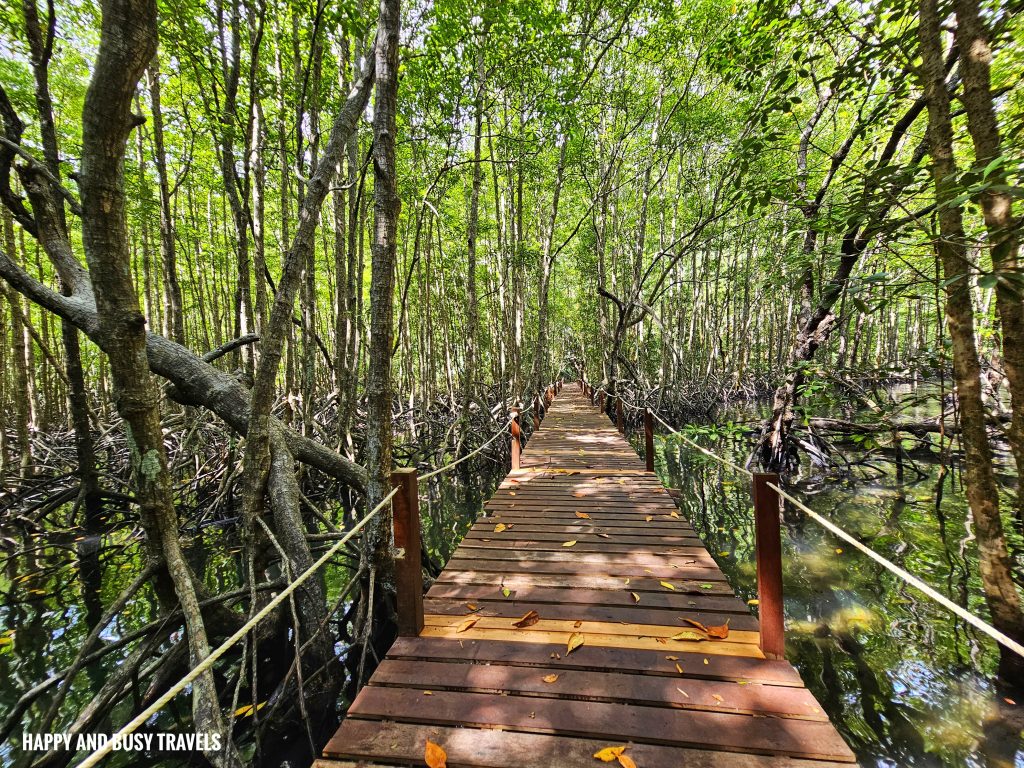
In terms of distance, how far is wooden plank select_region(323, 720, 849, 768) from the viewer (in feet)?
5.36

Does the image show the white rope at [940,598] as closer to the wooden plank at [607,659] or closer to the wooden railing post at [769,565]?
the wooden railing post at [769,565]

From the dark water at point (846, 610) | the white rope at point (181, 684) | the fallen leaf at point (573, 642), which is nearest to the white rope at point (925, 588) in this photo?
the fallen leaf at point (573, 642)

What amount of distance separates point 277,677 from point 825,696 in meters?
4.39

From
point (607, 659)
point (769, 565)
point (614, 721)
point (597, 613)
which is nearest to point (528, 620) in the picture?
point (597, 613)

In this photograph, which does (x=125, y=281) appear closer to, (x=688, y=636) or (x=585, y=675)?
(x=585, y=675)

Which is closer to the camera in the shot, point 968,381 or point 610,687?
point 610,687

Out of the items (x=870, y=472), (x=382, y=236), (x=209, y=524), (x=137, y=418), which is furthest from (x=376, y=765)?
(x=870, y=472)

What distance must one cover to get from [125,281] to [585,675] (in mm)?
3164

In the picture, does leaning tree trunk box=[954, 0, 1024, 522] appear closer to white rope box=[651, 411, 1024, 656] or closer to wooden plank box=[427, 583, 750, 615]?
white rope box=[651, 411, 1024, 656]

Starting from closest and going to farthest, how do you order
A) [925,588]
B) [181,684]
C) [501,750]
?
[181,684], [925,588], [501,750]

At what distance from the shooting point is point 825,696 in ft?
10.8

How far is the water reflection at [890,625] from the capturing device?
2906 mm

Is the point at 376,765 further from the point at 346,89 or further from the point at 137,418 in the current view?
the point at 346,89

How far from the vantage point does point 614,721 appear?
183cm
